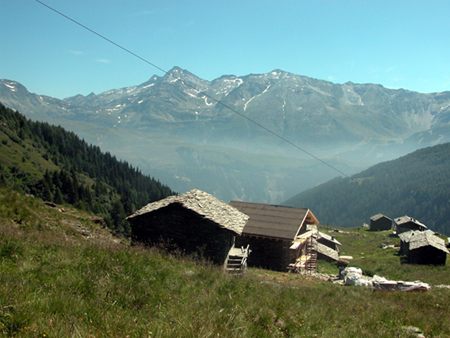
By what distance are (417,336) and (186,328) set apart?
5959 millimetres

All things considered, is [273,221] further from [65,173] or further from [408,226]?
[65,173]

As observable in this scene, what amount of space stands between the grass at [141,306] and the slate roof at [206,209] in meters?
8.99

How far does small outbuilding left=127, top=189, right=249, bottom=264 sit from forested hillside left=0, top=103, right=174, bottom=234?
3350 centimetres

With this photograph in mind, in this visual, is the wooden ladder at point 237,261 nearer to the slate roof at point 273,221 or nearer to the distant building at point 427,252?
the slate roof at point 273,221

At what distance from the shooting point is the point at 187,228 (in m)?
19.3

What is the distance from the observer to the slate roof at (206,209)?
19.1m

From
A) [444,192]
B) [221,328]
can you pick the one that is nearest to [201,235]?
[221,328]

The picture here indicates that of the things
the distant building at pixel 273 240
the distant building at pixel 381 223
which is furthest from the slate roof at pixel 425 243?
the distant building at pixel 381 223

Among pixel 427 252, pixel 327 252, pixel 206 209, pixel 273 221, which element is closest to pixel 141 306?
pixel 206 209

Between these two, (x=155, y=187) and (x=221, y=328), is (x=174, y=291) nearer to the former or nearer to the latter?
(x=221, y=328)

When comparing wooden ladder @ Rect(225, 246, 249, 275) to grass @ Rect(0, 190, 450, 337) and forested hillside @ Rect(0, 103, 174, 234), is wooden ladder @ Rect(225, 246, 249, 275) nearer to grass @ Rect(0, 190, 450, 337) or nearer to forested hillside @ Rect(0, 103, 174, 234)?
grass @ Rect(0, 190, 450, 337)

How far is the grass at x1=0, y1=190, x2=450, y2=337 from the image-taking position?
4062 millimetres

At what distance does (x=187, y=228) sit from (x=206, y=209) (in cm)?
171

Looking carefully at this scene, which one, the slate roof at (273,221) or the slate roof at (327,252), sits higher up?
the slate roof at (273,221)
